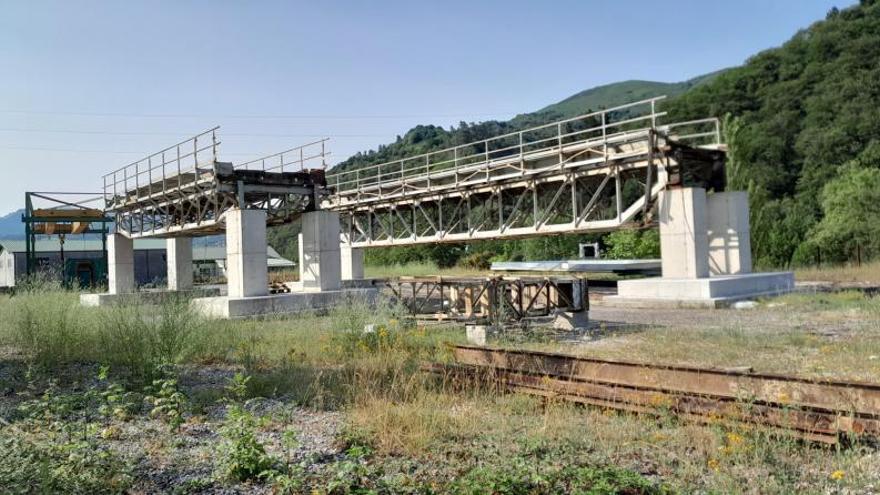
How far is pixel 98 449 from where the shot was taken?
6.52 metres

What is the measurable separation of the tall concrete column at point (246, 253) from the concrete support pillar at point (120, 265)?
464 inches

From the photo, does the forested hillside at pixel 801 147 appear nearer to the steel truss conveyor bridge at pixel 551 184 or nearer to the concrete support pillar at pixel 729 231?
the steel truss conveyor bridge at pixel 551 184

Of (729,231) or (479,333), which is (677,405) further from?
(729,231)

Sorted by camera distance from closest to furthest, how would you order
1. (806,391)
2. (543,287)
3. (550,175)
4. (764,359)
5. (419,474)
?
(419,474)
(806,391)
(764,359)
(543,287)
(550,175)

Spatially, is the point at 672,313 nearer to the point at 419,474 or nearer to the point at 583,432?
the point at 583,432

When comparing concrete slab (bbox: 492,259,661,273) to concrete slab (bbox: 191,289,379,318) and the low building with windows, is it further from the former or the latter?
the low building with windows

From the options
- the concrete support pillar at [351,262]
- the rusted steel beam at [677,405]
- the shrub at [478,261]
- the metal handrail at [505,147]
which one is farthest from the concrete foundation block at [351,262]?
the rusted steel beam at [677,405]

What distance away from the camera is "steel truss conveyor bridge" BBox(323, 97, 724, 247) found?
2295cm

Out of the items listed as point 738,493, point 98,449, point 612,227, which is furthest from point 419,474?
point 612,227

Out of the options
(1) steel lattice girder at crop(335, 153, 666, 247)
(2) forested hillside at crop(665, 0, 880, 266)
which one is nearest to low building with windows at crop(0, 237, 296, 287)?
(1) steel lattice girder at crop(335, 153, 666, 247)

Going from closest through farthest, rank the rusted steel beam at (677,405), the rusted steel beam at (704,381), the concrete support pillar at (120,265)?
the rusted steel beam at (677,405) → the rusted steel beam at (704,381) → the concrete support pillar at (120,265)

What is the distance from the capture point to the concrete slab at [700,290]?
66.9 feet

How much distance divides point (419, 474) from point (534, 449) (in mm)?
1084

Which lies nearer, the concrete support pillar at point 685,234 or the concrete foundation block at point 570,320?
the concrete foundation block at point 570,320
